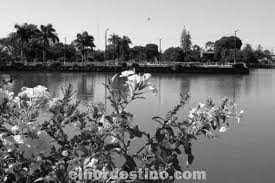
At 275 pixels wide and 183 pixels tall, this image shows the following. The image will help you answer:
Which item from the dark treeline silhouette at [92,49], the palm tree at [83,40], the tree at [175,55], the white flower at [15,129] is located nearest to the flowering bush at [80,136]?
the white flower at [15,129]

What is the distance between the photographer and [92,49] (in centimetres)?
7494

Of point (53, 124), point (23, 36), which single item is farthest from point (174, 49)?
point (53, 124)

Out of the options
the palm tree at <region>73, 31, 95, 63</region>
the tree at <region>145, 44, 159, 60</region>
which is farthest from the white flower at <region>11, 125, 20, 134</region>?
the tree at <region>145, 44, 159, 60</region>

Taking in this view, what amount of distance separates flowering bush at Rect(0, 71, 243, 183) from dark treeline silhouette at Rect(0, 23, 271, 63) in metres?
44.6

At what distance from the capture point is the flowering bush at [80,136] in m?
1.63

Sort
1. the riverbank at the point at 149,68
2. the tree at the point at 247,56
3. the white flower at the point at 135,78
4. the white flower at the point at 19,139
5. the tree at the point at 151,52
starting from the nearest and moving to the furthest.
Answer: the white flower at the point at 19,139, the white flower at the point at 135,78, the riverbank at the point at 149,68, the tree at the point at 151,52, the tree at the point at 247,56

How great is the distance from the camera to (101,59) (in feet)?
290

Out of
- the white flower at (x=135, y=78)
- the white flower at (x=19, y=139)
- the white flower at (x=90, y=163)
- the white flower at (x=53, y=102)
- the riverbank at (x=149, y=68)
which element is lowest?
the riverbank at (x=149, y=68)

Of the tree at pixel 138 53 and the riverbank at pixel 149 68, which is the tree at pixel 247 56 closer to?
the tree at pixel 138 53

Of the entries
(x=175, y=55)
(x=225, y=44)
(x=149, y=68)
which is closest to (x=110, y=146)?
(x=149, y=68)

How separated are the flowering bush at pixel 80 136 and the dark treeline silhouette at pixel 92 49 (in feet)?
146

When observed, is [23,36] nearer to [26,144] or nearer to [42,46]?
[42,46]

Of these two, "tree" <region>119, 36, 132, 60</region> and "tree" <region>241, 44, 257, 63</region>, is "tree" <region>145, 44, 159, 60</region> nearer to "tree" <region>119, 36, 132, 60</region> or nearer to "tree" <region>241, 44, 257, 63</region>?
"tree" <region>119, 36, 132, 60</region>

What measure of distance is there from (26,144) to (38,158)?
0.26m
